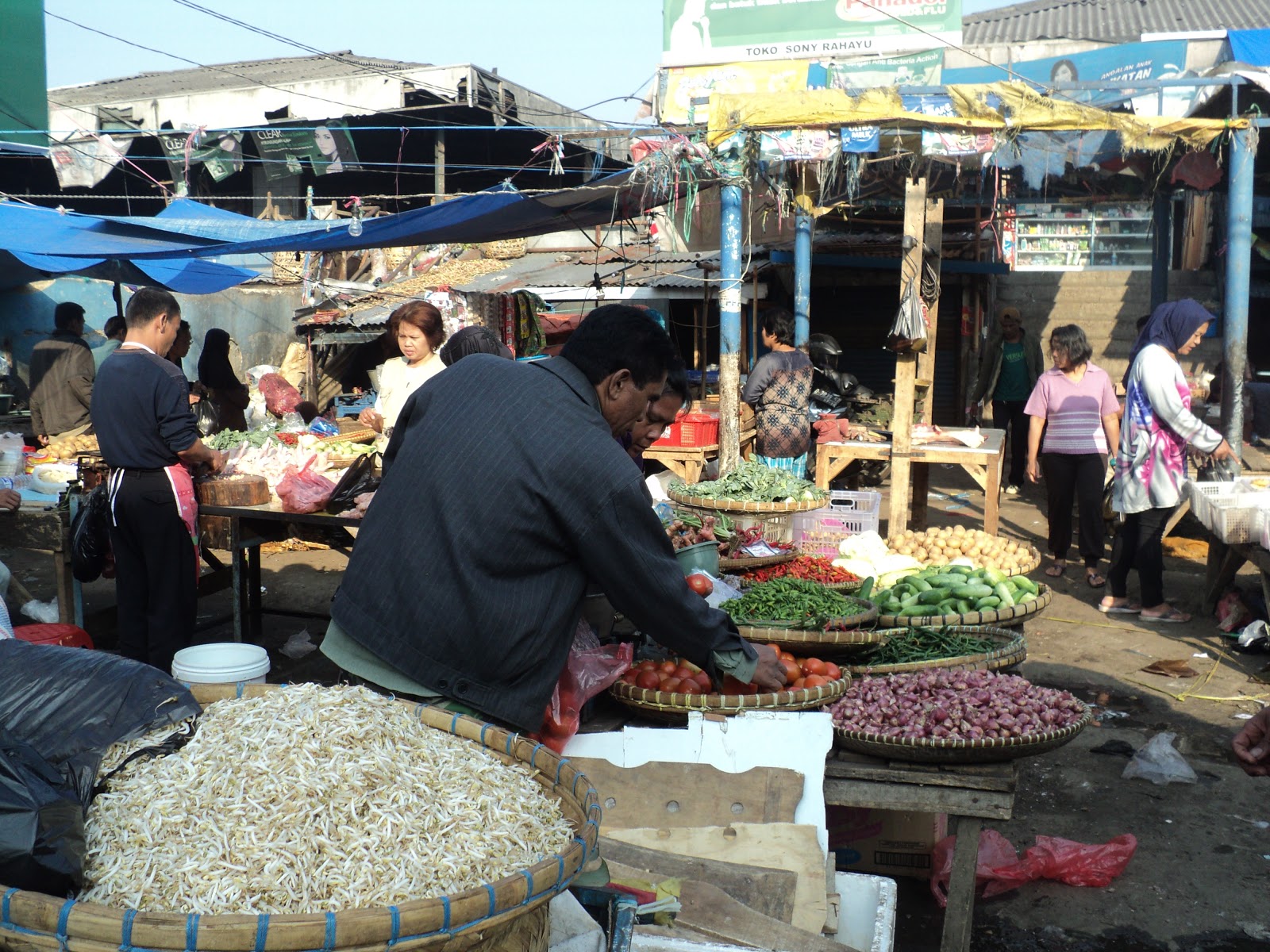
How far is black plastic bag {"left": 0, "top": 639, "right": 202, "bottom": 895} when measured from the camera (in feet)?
5.22

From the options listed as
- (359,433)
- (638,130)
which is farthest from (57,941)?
(359,433)

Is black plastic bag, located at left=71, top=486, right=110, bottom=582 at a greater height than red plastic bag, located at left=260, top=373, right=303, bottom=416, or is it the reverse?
red plastic bag, located at left=260, top=373, right=303, bottom=416

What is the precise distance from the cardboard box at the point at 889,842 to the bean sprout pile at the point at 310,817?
2.01 m

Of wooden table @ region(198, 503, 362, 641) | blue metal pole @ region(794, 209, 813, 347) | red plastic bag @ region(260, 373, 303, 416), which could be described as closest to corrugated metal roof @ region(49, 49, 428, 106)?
red plastic bag @ region(260, 373, 303, 416)

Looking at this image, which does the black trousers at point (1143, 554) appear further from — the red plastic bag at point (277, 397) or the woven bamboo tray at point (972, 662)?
the red plastic bag at point (277, 397)

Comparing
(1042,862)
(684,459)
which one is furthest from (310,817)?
(684,459)

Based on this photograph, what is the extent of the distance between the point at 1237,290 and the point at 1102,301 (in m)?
8.62

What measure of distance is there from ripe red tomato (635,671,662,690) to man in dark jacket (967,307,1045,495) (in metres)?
8.86

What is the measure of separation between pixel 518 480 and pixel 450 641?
0.39m

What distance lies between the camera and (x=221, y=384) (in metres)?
9.85

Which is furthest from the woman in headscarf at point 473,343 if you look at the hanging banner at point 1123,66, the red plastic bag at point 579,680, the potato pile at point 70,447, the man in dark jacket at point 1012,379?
the man in dark jacket at point 1012,379

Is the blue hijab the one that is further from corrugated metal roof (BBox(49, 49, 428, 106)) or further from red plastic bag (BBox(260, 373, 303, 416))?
corrugated metal roof (BBox(49, 49, 428, 106))

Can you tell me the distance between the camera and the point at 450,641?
2.37m

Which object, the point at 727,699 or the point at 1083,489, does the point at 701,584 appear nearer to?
the point at 727,699
